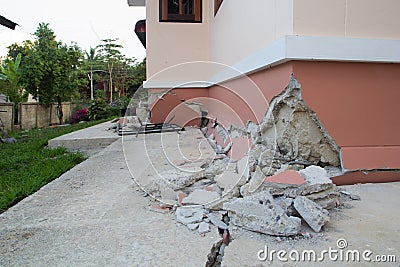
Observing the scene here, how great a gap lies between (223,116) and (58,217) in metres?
2.86

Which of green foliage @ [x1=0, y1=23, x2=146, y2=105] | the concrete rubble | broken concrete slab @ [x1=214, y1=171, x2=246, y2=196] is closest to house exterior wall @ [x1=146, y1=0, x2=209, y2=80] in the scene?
the concrete rubble

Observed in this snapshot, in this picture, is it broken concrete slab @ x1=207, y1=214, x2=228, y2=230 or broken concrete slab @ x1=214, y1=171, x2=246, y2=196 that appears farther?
broken concrete slab @ x1=214, y1=171, x2=246, y2=196

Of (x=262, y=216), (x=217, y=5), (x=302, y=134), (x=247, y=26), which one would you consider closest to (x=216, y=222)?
(x=262, y=216)

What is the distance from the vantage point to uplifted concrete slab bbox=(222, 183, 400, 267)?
1068mm

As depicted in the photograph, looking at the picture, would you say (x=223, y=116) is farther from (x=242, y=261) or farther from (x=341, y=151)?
(x=242, y=261)

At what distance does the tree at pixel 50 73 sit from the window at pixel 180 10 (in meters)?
7.37

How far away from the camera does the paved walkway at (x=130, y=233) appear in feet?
3.63

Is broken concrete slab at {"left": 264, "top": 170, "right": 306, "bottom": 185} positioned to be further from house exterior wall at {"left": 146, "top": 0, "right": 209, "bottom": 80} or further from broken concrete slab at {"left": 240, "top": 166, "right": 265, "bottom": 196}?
house exterior wall at {"left": 146, "top": 0, "right": 209, "bottom": 80}

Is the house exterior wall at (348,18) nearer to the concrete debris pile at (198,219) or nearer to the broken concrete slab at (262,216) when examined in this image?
the broken concrete slab at (262,216)

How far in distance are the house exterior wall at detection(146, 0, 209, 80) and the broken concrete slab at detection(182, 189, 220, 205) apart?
4164mm

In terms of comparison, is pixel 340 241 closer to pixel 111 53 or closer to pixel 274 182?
pixel 274 182

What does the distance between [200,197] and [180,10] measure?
16.0 ft

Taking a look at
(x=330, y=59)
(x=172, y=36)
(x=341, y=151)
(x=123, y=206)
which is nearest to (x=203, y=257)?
(x=123, y=206)

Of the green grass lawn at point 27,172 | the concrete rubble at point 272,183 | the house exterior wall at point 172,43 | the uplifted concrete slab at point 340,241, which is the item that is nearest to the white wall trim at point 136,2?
the house exterior wall at point 172,43
